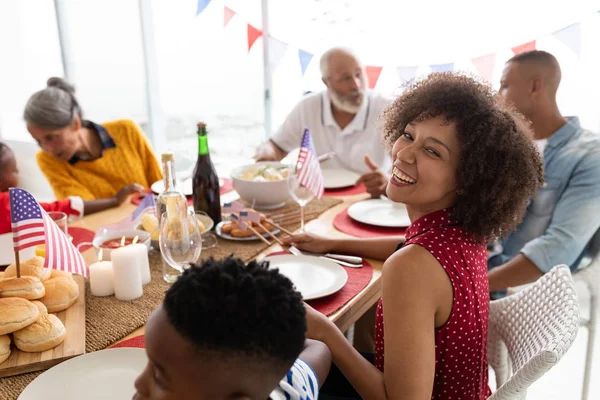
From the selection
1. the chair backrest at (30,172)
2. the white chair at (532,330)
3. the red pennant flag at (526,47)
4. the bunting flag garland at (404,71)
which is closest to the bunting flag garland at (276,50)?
the bunting flag garland at (404,71)

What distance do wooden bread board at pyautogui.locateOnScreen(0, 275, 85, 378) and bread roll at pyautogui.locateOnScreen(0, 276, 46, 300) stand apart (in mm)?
79

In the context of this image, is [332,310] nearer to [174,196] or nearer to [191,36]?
[174,196]

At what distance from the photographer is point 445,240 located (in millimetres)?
1045

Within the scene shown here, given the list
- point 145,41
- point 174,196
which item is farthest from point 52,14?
point 174,196

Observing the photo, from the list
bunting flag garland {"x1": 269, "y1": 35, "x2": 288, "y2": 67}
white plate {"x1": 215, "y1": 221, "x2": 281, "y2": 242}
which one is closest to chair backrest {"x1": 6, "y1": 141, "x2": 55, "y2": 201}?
bunting flag garland {"x1": 269, "y1": 35, "x2": 288, "y2": 67}

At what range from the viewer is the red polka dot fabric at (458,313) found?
102 cm

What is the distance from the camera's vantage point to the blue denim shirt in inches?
68.2

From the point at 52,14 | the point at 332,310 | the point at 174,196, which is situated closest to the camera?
the point at 332,310

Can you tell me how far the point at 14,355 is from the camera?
3.21ft

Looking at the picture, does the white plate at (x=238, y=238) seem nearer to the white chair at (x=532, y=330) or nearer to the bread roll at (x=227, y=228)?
the bread roll at (x=227, y=228)

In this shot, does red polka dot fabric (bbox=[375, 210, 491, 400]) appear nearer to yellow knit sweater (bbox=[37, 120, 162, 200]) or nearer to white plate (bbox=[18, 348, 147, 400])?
white plate (bbox=[18, 348, 147, 400])

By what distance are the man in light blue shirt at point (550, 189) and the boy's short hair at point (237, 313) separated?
131 centimetres

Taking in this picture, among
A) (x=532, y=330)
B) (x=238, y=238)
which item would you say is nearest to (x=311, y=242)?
(x=238, y=238)

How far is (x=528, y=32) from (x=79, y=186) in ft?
8.80
